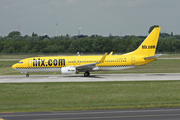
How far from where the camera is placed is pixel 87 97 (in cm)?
2442

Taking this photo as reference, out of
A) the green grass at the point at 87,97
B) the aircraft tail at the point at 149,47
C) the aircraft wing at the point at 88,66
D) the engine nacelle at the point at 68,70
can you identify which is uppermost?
the aircraft tail at the point at 149,47

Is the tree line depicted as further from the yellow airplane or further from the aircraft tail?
the yellow airplane

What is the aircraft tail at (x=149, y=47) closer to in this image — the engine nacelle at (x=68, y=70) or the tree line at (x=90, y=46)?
the engine nacelle at (x=68, y=70)

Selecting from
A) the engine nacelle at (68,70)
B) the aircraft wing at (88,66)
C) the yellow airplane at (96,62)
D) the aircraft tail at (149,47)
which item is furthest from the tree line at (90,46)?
the engine nacelle at (68,70)

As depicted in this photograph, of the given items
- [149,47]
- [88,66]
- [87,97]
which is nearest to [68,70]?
[88,66]

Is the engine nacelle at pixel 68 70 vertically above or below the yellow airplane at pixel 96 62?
below

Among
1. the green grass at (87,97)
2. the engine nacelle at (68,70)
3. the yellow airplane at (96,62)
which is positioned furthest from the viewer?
the yellow airplane at (96,62)

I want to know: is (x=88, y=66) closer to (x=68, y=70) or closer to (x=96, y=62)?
(x=96, y=62)

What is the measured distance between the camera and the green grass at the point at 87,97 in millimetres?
20609

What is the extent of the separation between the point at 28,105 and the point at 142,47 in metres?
26.1

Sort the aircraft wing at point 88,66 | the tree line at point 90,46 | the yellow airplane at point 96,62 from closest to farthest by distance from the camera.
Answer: the aircraft wing at point 88,66 → the yellow airplane at point 96,62 → the tree line at point 90,46

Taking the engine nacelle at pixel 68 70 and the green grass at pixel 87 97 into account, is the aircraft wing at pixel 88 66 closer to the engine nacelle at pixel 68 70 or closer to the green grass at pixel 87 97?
the engine nacelle at pixel 68 70

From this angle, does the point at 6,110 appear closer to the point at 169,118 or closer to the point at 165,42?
the point at 169,118

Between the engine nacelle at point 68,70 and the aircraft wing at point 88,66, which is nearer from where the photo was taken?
the engine nacelle at point 68,70
